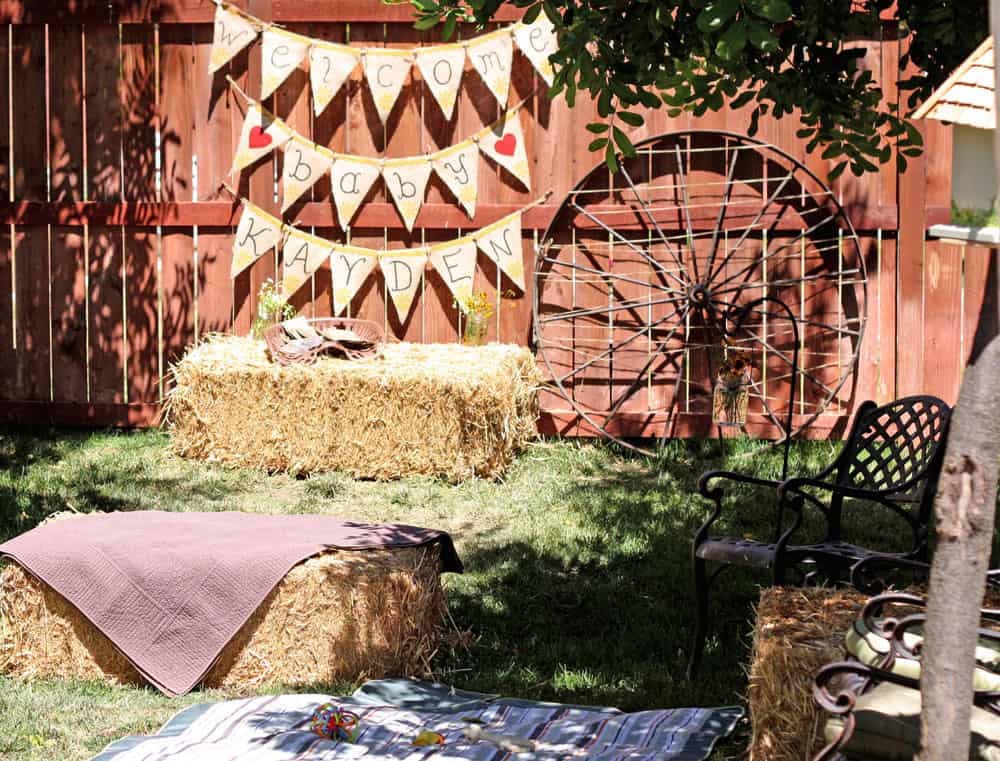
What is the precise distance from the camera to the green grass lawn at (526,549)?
158 inches

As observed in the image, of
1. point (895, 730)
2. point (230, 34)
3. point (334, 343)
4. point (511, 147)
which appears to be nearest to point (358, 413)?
→ point (334, 343)

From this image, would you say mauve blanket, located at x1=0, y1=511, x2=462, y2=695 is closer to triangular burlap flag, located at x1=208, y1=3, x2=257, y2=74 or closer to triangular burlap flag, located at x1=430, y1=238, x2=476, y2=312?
triangular burlap flag, located at x1=430, y1=238, x2=476, y2=312

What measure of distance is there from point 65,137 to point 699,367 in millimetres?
4091

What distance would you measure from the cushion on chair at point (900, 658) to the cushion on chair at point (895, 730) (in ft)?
0.21

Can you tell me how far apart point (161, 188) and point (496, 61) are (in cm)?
217

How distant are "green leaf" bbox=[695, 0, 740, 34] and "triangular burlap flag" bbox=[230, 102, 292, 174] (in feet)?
15.8

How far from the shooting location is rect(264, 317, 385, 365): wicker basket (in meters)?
6.79

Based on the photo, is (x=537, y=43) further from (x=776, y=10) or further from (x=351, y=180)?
(x=776, y=10)

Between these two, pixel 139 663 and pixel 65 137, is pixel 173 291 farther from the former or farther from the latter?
pixel 139 663

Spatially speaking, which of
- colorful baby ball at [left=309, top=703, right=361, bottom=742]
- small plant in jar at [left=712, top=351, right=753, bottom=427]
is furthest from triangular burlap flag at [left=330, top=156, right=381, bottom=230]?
colorful baby ball at [left=309, top=703, right=361, bottom=742]

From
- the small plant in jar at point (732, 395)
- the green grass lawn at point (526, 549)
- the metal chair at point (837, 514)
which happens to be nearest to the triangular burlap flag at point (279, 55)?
A: the green grass lawn at point (526, 549)

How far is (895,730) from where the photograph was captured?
2.35 m

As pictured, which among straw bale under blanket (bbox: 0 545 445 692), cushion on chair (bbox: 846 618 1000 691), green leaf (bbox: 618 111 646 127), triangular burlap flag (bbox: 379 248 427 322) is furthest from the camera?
triangular burlap flag (bbox: 379 248 427 322)

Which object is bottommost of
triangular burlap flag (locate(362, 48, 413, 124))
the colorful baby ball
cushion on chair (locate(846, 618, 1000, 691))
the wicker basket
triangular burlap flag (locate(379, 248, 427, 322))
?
the colorful baby ball
